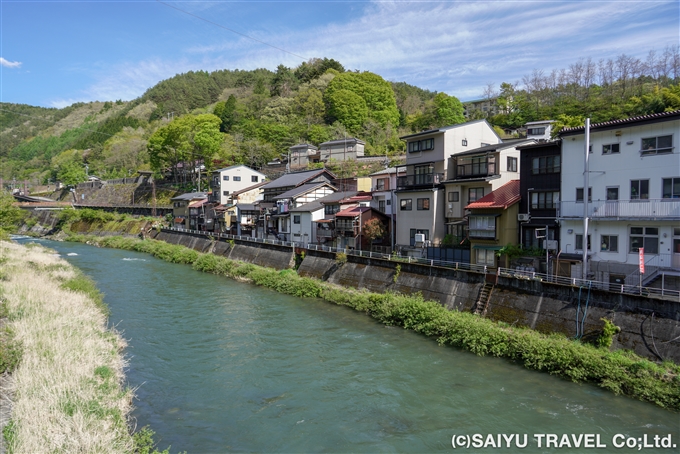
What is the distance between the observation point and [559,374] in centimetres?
1578

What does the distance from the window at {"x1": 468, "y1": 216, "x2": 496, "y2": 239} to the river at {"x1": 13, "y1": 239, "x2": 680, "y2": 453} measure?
8.24 metres

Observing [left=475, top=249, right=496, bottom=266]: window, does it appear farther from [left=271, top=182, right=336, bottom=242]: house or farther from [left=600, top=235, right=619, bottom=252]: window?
[left=271, top=182, right=336, bottom=242]: house

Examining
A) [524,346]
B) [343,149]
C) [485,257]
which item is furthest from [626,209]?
[343,149]

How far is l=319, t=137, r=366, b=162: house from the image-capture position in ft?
208

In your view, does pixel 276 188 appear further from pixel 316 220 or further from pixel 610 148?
pixel 610 148

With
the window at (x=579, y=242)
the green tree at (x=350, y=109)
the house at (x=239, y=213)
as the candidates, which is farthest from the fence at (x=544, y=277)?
the green tree at (x=350, y=109)

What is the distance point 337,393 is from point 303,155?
5671 cm

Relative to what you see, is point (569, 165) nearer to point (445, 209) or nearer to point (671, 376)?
point (445, 209)

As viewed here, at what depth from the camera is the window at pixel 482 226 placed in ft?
80.8

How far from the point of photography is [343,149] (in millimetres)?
64062

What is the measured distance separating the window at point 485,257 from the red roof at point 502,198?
2.82 metres

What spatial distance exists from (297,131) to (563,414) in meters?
72.9

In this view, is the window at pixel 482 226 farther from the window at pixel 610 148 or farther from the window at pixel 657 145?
the window at pixel 657 145

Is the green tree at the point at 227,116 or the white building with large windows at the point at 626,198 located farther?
the green tree at the point at 227,116
